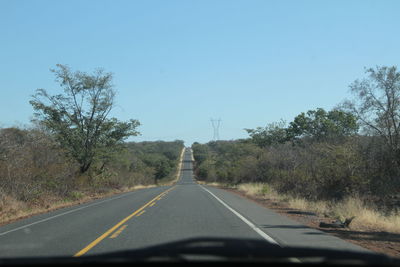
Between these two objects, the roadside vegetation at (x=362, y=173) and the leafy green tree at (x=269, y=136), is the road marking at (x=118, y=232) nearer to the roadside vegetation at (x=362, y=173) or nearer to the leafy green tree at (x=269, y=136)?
the roadside vegetation at (x=362, y=173)

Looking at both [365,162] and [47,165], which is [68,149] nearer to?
[47,165]

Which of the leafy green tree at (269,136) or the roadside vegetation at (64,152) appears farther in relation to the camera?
the leafy green tree at (269,136)

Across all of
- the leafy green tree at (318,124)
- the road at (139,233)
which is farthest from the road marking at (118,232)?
the leafy green tree at (318,124)

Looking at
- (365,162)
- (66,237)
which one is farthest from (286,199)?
(66,237)

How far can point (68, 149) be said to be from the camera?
35.8 meters

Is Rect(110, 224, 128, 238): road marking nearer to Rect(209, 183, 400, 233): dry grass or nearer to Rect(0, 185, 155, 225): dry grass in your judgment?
Rect(0, 185, 155, 225): dry grass

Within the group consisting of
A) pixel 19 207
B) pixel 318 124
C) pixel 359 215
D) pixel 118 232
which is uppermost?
pixel 318 124

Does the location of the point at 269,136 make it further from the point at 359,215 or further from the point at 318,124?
the point at 359,215

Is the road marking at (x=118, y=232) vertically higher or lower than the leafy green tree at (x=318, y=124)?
lower

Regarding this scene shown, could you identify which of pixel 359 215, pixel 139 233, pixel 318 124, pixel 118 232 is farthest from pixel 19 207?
pixel 318 124

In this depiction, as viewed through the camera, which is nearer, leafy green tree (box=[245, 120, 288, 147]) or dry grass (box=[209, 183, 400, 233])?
dry grass (box=[209, 183, 400, 233])

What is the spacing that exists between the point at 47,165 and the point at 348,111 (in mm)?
19925

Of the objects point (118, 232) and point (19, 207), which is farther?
point (19, 207)

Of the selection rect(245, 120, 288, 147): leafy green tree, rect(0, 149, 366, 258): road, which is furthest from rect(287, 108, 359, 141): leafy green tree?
rect(0, 149, 366, 258): road
